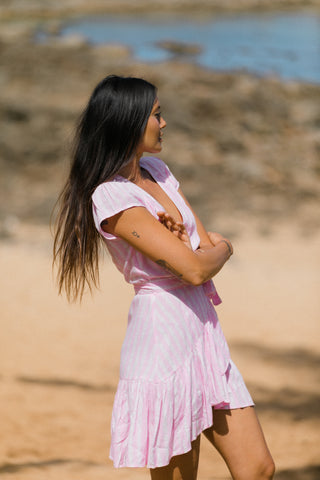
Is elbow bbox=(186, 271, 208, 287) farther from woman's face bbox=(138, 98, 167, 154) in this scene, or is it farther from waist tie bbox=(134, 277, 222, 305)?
woman's face bbox=(138, 98, 167, 154)

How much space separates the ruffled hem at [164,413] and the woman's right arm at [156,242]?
0.82ft

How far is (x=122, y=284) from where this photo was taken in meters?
7.37

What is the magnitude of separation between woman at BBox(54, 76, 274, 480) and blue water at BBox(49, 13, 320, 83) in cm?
1490

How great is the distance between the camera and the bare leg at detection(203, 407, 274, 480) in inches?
85.4

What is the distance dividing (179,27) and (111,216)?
27.2 meters

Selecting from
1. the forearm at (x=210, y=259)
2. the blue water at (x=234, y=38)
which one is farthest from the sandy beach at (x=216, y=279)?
the forearm at (x=210, y=259)

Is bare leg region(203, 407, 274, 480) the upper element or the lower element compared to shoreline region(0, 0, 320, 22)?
lower

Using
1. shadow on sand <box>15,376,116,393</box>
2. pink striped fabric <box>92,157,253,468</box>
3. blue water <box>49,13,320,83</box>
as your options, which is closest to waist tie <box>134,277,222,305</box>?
pink striped fabric <box>92,157,253,468</box>

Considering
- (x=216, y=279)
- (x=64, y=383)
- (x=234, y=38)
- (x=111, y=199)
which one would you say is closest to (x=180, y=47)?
(x=234, y=38)

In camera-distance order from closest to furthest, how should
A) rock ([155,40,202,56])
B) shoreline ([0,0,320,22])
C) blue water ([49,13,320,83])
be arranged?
blue water ([49,13,320,83]) → rock ([155,40,202,56]) → shoreline ([0,0,320,22])

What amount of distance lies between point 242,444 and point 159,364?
0.38m

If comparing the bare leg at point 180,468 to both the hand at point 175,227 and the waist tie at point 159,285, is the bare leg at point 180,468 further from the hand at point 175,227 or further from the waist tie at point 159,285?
the hand at point 175,227

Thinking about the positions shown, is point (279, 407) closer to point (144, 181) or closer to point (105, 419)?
point (105, 419)

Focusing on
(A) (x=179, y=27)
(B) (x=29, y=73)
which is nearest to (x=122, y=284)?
(B) (x=29, y=73)
